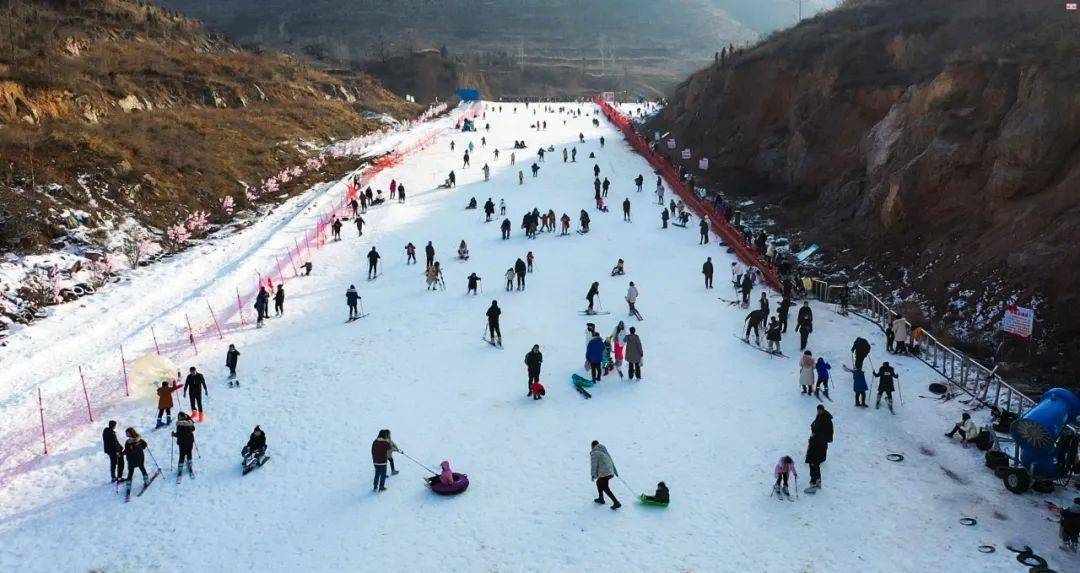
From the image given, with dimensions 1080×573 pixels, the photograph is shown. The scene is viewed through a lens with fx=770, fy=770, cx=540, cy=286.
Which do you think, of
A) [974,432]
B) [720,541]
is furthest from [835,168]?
[720,541]

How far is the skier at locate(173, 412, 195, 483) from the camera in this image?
48.6ft

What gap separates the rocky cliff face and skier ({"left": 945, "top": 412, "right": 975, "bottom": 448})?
489 cm

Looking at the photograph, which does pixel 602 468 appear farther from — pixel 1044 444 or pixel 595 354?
pixel 1044 444

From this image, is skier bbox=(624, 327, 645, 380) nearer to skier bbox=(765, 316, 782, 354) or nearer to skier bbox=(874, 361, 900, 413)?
skier bbox=(765, 316, 782, 354)

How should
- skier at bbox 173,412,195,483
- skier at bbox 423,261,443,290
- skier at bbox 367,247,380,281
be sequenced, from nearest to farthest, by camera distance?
skier at bbox 173,412,195,483 → skier at bbox 423,261,443,290 → skier at bbox 367,247,380,281

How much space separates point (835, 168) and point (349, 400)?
91.9 ft

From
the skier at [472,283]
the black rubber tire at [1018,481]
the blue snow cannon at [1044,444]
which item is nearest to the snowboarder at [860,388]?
the blue snow cannon at [1044,444]

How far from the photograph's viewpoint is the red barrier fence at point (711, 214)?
28.0 meters

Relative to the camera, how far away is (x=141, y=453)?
47.4ft

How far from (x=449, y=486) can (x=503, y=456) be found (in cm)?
171

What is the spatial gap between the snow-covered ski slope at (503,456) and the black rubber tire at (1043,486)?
48 centimetres

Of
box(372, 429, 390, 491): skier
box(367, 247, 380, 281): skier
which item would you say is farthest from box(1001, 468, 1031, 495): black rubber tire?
box(367, 247, 380, 281): skier

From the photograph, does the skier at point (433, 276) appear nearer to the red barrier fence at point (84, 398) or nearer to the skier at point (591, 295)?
the red barrier fence at point (84, 398)

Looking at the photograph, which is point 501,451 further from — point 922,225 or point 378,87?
point 378,87
